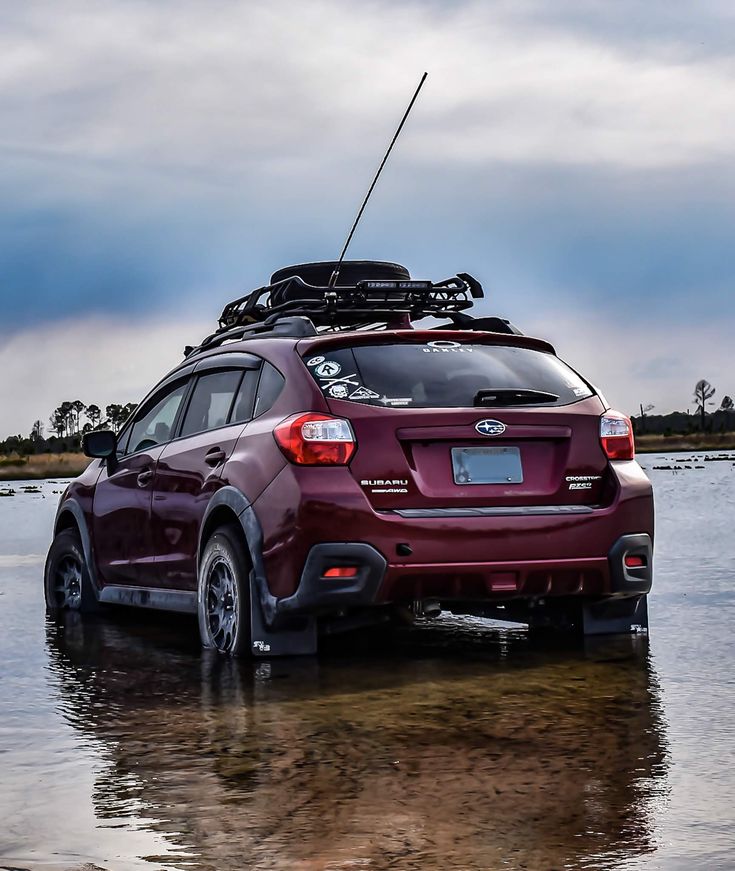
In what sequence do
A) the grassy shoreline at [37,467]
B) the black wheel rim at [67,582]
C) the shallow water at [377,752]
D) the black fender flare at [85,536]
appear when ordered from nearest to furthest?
1. the shallow water at [377,752]
2. the black fender flare at [85,536]
3. the black wheel rim at [67,582]
4. the grassy shoreline at [37,467]

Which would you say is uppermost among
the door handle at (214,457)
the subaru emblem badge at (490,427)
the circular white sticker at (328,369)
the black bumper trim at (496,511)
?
the circular white sticker at (328,369)

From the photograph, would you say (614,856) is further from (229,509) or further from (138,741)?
(229,509)

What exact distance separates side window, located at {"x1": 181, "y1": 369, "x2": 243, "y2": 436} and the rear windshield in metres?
0.95

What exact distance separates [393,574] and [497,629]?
234 cm

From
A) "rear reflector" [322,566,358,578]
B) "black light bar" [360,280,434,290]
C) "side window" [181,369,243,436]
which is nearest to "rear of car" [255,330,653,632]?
"rear reflector" [322,566,358,578]

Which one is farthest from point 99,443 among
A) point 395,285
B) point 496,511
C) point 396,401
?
point 496,511

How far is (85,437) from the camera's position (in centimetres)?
1054

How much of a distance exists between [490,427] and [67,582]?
471 centimetres

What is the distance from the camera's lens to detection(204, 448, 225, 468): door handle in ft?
28.4

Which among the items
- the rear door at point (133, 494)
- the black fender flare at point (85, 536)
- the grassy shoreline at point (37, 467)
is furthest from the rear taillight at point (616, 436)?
the grassy shoreline at point (37, 467)

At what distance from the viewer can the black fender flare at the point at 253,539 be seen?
26.1 ft

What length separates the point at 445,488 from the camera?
7.90 meters

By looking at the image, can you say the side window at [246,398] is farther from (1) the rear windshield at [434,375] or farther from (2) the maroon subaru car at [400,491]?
(1) the rear windshield at [434,375]

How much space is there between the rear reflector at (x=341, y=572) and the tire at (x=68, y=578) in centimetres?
366
